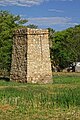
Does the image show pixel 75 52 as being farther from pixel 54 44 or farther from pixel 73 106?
pixel 73 106

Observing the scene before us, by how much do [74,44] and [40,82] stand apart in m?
28.7

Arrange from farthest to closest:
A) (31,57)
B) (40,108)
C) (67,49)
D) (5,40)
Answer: (67,49), (5,40), (31,57), (40,108)

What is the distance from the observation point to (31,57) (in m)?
26.6

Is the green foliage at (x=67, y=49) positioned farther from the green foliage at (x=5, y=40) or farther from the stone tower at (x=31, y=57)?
the stone tower at (x=31, y=57)

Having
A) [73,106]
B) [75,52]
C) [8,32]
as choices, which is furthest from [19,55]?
[75,52]

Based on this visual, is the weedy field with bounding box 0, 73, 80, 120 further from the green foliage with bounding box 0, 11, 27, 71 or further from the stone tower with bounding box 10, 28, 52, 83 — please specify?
the green foliage with bounding box 0, 11, 27, 71

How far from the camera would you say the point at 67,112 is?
12.6 m

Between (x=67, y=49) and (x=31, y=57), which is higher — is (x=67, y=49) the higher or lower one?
the lower one

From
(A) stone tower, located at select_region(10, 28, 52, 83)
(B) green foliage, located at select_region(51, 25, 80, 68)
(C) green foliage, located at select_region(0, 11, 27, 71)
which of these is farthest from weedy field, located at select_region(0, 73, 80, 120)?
(B) green foliage, located at select_region(51, 25, 80, 68)

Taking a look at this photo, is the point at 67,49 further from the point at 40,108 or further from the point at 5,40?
the point at 40,108

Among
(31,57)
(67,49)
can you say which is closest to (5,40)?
(31,57)

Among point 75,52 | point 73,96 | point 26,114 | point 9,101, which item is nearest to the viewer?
point 26,114

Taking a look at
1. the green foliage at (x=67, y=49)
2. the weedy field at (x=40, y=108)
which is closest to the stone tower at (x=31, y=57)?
the weedy field at (x=40, y=108)

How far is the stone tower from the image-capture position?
26.6m
